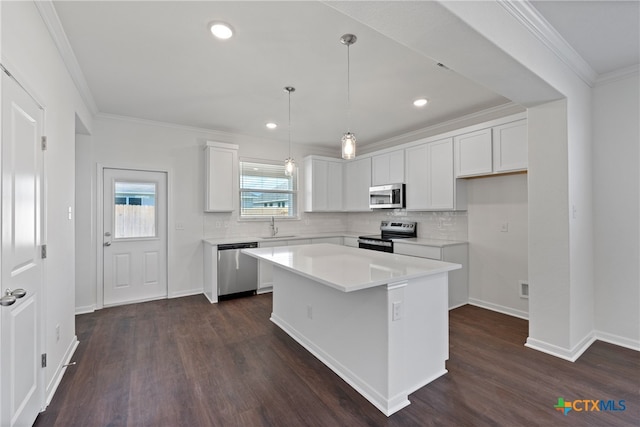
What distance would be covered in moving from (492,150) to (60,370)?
15.4ft

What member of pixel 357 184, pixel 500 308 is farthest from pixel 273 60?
pixel 500 308

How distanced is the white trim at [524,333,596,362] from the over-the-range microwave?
2.39m

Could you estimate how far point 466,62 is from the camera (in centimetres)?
193

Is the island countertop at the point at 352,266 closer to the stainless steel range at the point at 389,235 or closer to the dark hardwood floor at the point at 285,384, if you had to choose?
the dark hardwood floor at the point at 285,384

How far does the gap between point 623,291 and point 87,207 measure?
5993mm

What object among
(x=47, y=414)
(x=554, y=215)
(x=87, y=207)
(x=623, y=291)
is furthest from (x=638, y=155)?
(x=87, y=207)

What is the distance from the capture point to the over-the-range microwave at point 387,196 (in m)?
4.58

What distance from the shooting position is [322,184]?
220 inches

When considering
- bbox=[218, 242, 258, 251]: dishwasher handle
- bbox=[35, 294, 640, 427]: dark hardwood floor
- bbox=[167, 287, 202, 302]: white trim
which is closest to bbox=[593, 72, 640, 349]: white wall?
bbox=[35, 294, 640, 427]: dark hardwood floor

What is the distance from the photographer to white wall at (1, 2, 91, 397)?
1.61 metres

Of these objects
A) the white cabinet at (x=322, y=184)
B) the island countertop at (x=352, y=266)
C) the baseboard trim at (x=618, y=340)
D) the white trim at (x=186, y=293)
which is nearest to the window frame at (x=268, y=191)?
the white cabinet at (x=322, y=184)

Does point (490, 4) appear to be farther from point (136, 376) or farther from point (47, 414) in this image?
point (47, 414)

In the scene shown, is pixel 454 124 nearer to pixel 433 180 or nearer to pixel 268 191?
pixel 433 180

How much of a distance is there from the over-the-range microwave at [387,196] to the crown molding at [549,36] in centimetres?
238
